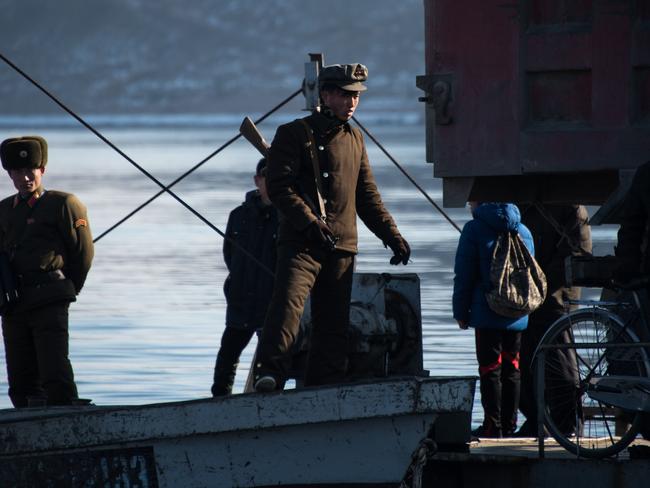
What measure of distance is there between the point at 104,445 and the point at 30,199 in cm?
209

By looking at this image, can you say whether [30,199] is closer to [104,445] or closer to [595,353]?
[104,445]

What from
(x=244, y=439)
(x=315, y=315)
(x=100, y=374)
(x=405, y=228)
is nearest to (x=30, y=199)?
(x=315, y=315)

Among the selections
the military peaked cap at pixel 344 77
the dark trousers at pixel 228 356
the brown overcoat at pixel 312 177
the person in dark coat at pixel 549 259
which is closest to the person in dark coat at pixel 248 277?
the dark trousers at pixel 228 356

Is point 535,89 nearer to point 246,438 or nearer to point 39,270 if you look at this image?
point 246,438

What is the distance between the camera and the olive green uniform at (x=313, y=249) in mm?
9031

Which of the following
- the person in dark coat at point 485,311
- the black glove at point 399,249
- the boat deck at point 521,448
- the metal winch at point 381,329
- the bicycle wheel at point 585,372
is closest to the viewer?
the bicycle wheel at point 585,372

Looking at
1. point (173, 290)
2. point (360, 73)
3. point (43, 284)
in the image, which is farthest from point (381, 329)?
point (173, 290)

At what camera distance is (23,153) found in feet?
32.4

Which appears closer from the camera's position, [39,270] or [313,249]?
[313,249]

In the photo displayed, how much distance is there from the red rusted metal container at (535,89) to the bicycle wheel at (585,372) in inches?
30.8

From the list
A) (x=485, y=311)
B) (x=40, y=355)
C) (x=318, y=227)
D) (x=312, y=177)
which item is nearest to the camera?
(x=318, y=227)

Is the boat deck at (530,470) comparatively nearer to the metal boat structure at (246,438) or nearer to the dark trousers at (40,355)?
the metal boat structure at (246,438)

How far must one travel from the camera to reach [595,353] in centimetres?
909

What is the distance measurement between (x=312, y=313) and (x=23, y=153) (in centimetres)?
179
